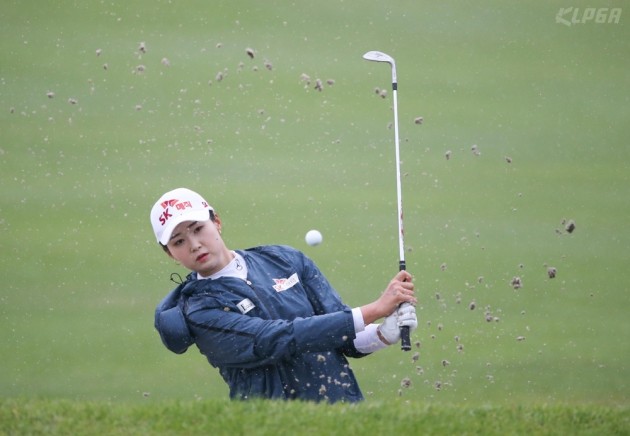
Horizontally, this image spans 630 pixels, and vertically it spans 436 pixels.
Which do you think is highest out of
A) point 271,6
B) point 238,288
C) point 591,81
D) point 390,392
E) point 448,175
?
point 271,6

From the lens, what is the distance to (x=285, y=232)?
7.51 m

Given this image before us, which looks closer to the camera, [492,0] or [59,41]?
[59,41]

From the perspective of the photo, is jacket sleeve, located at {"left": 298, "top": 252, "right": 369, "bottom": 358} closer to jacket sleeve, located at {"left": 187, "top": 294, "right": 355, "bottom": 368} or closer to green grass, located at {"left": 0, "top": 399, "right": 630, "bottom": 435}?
Answer: jacket sleeve, located at {"left": 187, "top": 294, "right": 355, "bottom": 368}

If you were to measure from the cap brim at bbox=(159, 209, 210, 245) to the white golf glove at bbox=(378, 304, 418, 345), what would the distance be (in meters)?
0.75

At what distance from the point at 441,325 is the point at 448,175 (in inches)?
50.0

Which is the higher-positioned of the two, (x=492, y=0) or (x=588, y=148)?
(x=492, y=0)

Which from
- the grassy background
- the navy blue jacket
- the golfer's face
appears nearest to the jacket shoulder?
the navy blue jacket

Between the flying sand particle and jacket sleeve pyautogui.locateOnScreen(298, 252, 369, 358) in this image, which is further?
the flying sand particle

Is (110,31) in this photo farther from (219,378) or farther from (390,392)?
(390,392)

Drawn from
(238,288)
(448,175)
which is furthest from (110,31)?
(238,288)

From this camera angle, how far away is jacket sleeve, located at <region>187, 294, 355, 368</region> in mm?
4211

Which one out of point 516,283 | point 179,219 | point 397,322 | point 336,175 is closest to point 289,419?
point 397,322

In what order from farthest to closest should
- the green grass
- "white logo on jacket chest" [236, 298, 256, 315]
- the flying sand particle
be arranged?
the flying sand particle, "white logo on jacket chest" [236, 298, 256, 315], the green grass

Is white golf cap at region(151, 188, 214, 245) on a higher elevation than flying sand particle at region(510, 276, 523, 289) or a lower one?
higher
